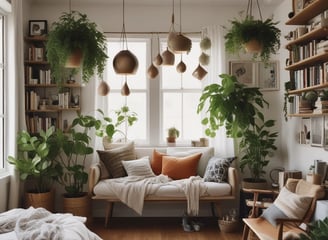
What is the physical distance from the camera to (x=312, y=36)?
3551mm

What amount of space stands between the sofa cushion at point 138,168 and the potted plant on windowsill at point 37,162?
Answer: 2.96 ft

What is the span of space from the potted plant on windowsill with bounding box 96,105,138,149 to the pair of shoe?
1416 millimetres

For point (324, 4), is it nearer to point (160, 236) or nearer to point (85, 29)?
point (85, 29)

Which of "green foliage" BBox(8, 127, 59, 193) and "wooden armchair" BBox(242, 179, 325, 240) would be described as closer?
"wooden armchair" BBox(242, 179, 325, 240)

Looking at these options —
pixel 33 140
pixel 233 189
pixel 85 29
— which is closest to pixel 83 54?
pixel 85 29

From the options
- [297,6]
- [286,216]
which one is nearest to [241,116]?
[297,6]

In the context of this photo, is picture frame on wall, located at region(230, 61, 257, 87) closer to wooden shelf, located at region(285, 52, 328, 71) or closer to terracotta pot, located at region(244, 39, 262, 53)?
wooden shelf, located at region(285, 52, 328, 71)

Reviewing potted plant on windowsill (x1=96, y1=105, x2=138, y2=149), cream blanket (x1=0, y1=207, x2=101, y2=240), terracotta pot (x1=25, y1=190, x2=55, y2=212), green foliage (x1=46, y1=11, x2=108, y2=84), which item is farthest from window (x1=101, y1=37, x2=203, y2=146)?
cream blanket (x1=0, y1=207, x2=101, y2=240)

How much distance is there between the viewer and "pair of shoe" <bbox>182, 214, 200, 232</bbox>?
14.2ft

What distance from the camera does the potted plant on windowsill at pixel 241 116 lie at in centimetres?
446

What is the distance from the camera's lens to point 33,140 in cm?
425

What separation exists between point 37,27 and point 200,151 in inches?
112

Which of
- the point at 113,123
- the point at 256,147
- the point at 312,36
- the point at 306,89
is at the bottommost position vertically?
the point at 256,147

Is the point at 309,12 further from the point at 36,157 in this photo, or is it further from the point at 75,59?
the point at 36,157
